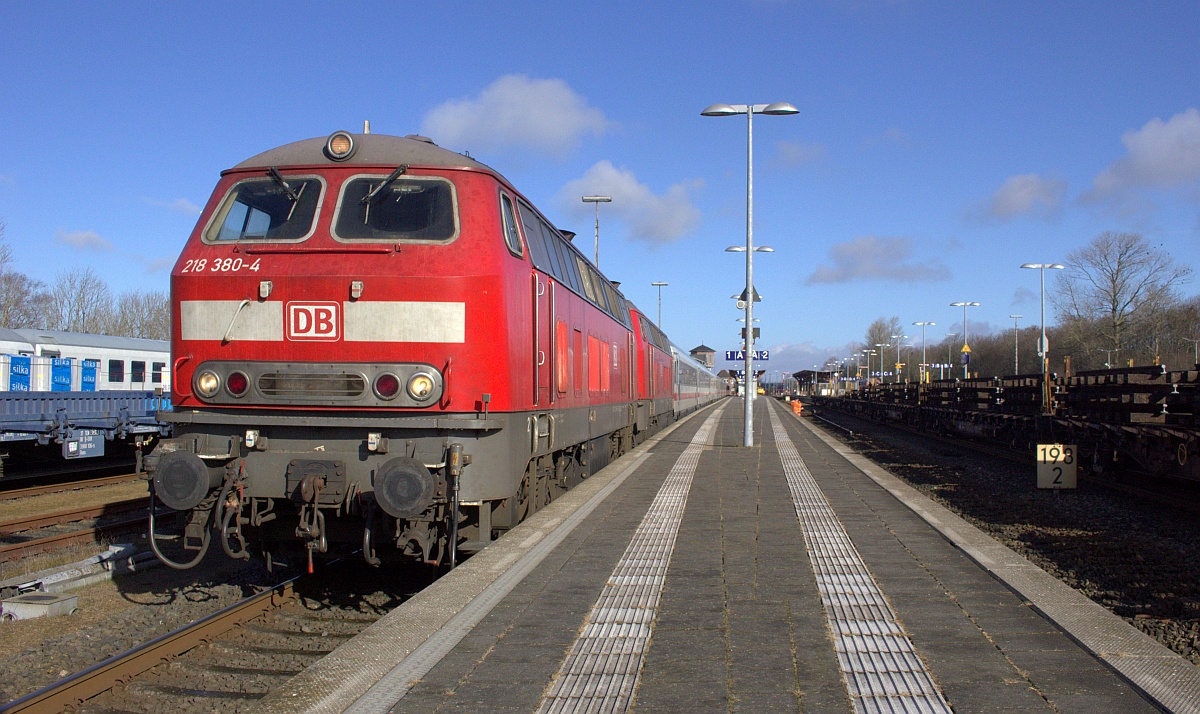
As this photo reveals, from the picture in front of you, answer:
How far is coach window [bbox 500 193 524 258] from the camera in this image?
7211 millimetres

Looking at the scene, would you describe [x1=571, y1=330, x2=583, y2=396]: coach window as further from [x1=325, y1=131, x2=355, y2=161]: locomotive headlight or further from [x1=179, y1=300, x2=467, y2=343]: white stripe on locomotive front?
[x1=325, y1=131, x2=355, y2=161]: locomotive headlight

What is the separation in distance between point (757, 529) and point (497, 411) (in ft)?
10.8

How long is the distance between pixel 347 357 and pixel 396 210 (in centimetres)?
125

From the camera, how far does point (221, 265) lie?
261 inches

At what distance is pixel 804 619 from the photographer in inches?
210

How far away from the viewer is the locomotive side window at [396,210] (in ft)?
22.2

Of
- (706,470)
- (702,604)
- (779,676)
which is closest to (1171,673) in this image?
(779,676)

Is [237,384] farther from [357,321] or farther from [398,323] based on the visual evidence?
[398,323]

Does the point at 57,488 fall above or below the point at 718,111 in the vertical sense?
below

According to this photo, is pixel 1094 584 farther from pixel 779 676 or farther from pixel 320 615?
pixel 320 615

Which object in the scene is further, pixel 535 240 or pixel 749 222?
pixel 749 222

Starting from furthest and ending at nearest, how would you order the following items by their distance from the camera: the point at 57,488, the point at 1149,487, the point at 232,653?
the point at 57,488
the point at 1149,487
the point at 232,653

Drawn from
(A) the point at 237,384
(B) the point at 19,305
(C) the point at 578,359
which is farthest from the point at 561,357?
(B) the point at 19,305

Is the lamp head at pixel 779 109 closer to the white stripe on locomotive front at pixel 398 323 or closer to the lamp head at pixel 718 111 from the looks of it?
the lamp head at pixel 718 111
